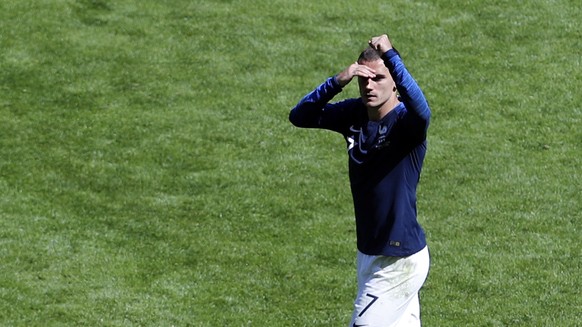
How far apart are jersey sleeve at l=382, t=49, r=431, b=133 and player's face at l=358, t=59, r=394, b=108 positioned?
31 cm

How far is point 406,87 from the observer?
821 centimetres

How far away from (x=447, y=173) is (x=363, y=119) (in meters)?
5.80

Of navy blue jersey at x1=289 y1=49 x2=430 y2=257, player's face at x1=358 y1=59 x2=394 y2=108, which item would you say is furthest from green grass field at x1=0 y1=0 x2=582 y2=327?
player's face at x1=358 y1=59 x2=394 y2=108

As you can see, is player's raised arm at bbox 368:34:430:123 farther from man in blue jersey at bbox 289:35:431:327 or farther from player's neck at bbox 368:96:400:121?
player's neck at bbox 368:96:400:121

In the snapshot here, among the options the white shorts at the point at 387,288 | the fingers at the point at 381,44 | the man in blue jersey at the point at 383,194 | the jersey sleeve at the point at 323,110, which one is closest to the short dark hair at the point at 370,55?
the man in blue jersey at the point at 383,194

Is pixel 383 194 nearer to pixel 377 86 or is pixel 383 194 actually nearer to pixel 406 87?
pixel 377 86

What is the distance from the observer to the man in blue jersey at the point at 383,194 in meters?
8.68

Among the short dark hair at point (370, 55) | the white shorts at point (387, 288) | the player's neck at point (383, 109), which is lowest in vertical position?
the white shorts at point (387, 288)

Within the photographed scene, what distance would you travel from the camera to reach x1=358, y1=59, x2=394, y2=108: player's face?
340 inches

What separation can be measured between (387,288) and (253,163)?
6362mm

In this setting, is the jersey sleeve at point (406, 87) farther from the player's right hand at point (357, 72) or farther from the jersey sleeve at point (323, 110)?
the jersey sleeve at point (323, 110)

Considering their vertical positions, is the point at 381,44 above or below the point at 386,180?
above

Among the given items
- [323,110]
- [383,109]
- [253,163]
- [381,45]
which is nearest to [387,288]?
[383,109]

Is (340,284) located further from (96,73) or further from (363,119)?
(96,73)
